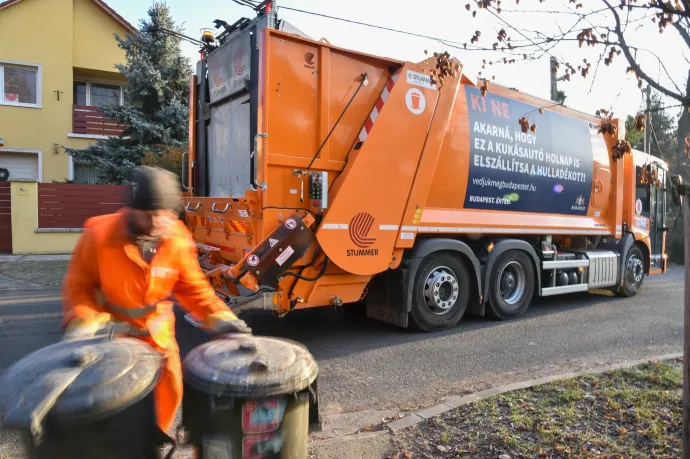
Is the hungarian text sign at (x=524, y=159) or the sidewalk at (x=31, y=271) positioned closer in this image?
the hungarian text sign at (x=524, y=159)

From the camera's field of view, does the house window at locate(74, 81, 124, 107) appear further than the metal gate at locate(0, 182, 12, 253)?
Yes

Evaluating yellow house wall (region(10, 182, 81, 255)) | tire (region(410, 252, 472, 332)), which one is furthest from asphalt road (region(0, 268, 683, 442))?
yellow house wall (region(10, 182, 81, 255))

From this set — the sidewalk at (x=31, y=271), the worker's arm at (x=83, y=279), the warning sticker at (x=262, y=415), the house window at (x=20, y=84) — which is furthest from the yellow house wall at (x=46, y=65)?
the warning sticker at (x=262, y=415)

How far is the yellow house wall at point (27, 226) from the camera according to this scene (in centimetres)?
1262

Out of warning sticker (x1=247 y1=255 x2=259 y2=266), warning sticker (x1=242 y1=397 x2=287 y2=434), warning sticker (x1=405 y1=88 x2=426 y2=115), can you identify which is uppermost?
warning sticker (x1=405 y1=88 x2=426 y2=115)

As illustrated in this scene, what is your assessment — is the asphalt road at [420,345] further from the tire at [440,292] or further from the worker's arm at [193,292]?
the worker's arm at [193,292]

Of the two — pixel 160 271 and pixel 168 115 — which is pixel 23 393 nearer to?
pixel 160 271

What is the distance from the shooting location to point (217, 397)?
1.93 metres

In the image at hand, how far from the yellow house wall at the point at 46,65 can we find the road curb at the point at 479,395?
1699cm

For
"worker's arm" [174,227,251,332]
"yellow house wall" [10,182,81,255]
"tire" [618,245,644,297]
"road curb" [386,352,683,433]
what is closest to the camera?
"worker's arm" [174,227,251,332]

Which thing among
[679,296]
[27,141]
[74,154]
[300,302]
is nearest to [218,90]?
[300,302]

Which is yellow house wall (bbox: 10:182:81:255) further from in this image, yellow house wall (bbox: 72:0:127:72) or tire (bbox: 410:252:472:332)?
tire (bbox: 410:252:472:332)

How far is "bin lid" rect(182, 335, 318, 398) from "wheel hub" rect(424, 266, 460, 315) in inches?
157

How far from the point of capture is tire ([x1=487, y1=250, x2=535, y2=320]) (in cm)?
677
